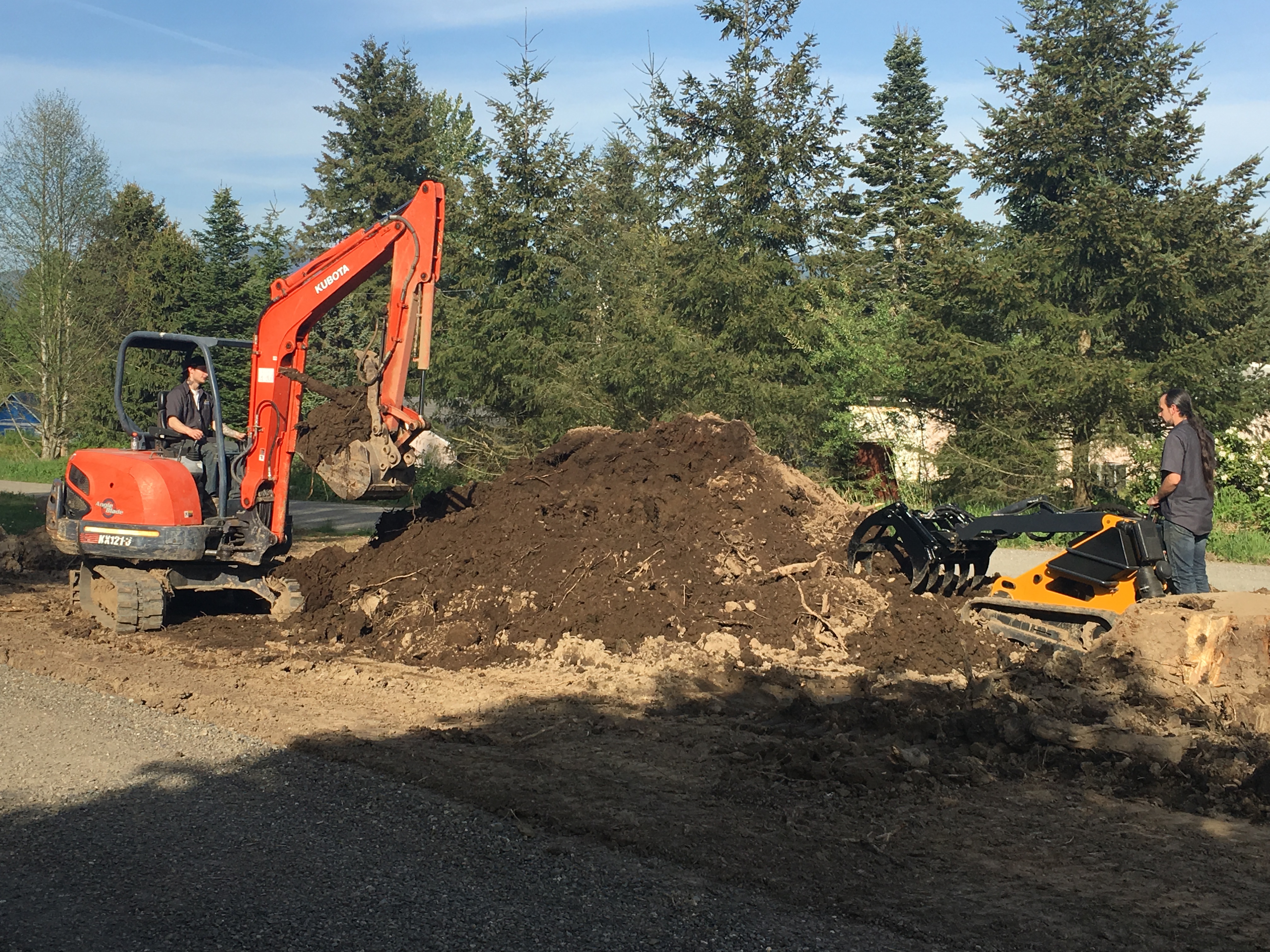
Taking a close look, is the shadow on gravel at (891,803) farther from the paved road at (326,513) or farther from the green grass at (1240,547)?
the paved road at (326,513)

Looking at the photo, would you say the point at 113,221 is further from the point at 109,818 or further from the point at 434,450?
the point at 109,818

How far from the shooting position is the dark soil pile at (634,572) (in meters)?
9.12

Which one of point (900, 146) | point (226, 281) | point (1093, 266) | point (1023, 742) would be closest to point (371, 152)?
point (226, 281)

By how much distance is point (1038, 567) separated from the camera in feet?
29.6

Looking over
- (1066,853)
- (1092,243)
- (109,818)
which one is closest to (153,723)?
(109,818)

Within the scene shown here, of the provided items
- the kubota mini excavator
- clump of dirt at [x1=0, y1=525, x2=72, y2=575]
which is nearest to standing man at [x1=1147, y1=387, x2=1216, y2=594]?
the kubota mini excavator

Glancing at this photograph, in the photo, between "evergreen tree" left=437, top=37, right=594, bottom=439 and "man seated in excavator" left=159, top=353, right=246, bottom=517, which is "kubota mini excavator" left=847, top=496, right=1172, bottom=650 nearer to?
"man seated in excavator" left=159, top=353, right=246, bottom=517

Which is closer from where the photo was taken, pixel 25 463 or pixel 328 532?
pixel 328 532

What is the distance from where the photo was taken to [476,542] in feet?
34.8

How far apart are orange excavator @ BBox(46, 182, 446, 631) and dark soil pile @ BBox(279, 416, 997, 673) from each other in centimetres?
100

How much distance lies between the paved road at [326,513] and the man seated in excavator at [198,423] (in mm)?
7954

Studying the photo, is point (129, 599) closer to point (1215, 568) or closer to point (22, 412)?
point (1215, 568)

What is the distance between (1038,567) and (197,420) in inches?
294

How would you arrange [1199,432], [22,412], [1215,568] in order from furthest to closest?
[22,412]
[1215,568]
[1199,432]
